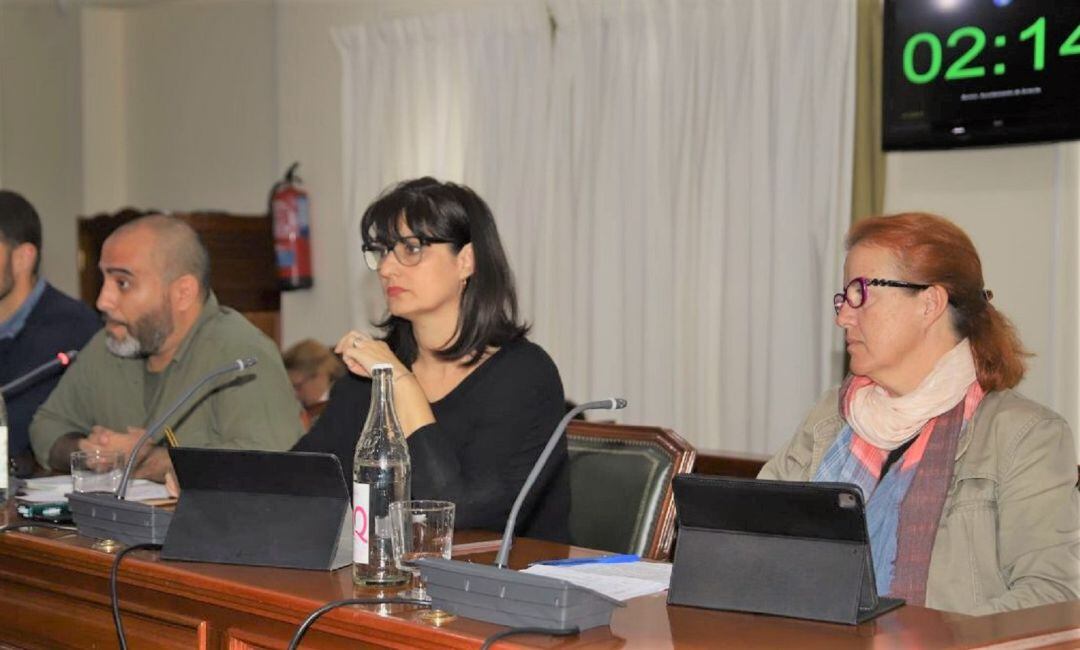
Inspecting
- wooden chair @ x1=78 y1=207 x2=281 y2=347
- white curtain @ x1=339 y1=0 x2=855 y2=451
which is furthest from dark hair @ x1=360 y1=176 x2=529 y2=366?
wooden chair @ x1=78 y1=207 x2=281 y2=347

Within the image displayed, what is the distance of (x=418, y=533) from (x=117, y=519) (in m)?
0.69

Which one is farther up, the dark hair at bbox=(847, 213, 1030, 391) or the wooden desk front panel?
the dark hair at bbox=(847, 213, 1030, 391)

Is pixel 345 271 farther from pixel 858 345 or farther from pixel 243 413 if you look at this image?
pixel 858 345

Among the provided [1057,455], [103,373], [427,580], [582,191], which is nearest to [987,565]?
[1057,455]

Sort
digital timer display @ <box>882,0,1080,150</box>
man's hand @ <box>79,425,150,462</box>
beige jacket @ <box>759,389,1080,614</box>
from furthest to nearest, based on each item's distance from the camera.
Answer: digital timer display @ <box>882,0,1080,150</box>, man's hand @ <box>79,425,150,462</box>, beige jacket @ <box>759,389,1080,614</box>

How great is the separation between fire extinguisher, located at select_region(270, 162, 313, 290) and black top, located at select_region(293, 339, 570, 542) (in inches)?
166

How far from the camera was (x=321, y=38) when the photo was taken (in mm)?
7254

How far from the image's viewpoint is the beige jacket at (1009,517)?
223cm

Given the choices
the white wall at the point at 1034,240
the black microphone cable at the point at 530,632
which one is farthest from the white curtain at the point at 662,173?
the black microphone cable at the point at 530,632

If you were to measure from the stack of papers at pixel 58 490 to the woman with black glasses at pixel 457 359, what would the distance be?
0.33 m

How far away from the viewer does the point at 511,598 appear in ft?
6.05

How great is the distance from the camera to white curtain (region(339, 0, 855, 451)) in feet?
17.2

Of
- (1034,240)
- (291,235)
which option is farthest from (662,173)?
(291,235)

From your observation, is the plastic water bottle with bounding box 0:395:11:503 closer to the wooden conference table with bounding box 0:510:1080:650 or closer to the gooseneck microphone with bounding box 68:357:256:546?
the wooden conference table with bounding box 0:510:1080:650
